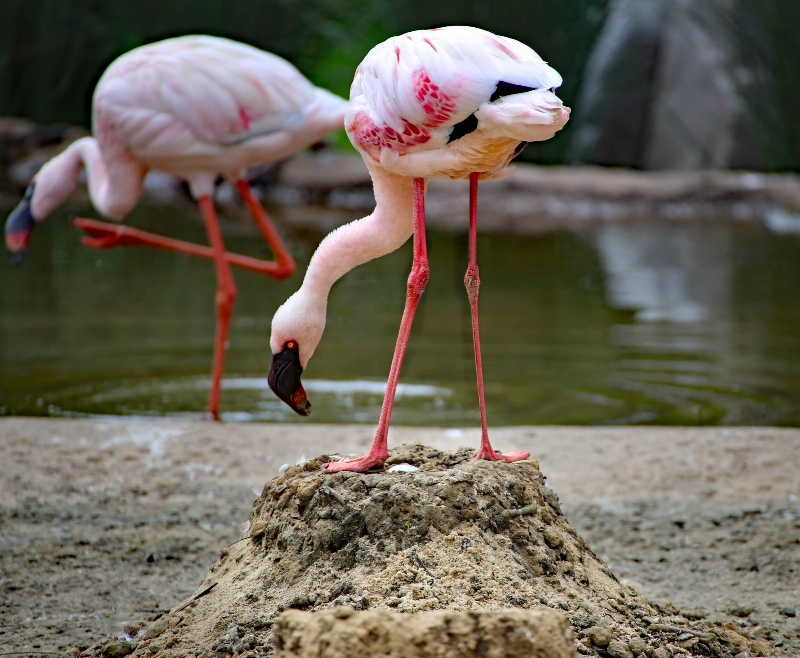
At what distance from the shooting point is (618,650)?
9.56ft

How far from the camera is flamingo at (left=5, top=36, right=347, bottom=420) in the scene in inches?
268

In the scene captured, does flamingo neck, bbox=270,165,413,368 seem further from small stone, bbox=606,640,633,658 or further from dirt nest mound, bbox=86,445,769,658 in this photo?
small stone, bbox=606,640,633,658

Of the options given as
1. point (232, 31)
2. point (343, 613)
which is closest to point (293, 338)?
point (343, 613)

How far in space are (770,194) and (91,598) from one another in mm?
13971

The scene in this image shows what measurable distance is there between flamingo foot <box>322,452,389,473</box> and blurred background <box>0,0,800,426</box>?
2.82 metres

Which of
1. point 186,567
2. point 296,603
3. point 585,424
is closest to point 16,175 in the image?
point 585,424

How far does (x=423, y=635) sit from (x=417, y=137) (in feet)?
5.45

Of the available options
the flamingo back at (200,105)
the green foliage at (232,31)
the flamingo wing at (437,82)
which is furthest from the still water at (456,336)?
the green foliage at (232,31)

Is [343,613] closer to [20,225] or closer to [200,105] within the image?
[200,105]

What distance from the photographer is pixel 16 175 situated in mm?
18312

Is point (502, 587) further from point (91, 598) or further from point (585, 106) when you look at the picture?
point (585, 106)

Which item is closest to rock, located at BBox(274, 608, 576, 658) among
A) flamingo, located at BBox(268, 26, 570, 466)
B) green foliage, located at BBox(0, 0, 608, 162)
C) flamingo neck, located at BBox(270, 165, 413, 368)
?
flamingo, located at BBox(268, 26, 570, 466)

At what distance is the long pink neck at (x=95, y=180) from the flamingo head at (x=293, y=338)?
157 inches

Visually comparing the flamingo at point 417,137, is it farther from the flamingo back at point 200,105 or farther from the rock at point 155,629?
the flamingo back at point 200,105
